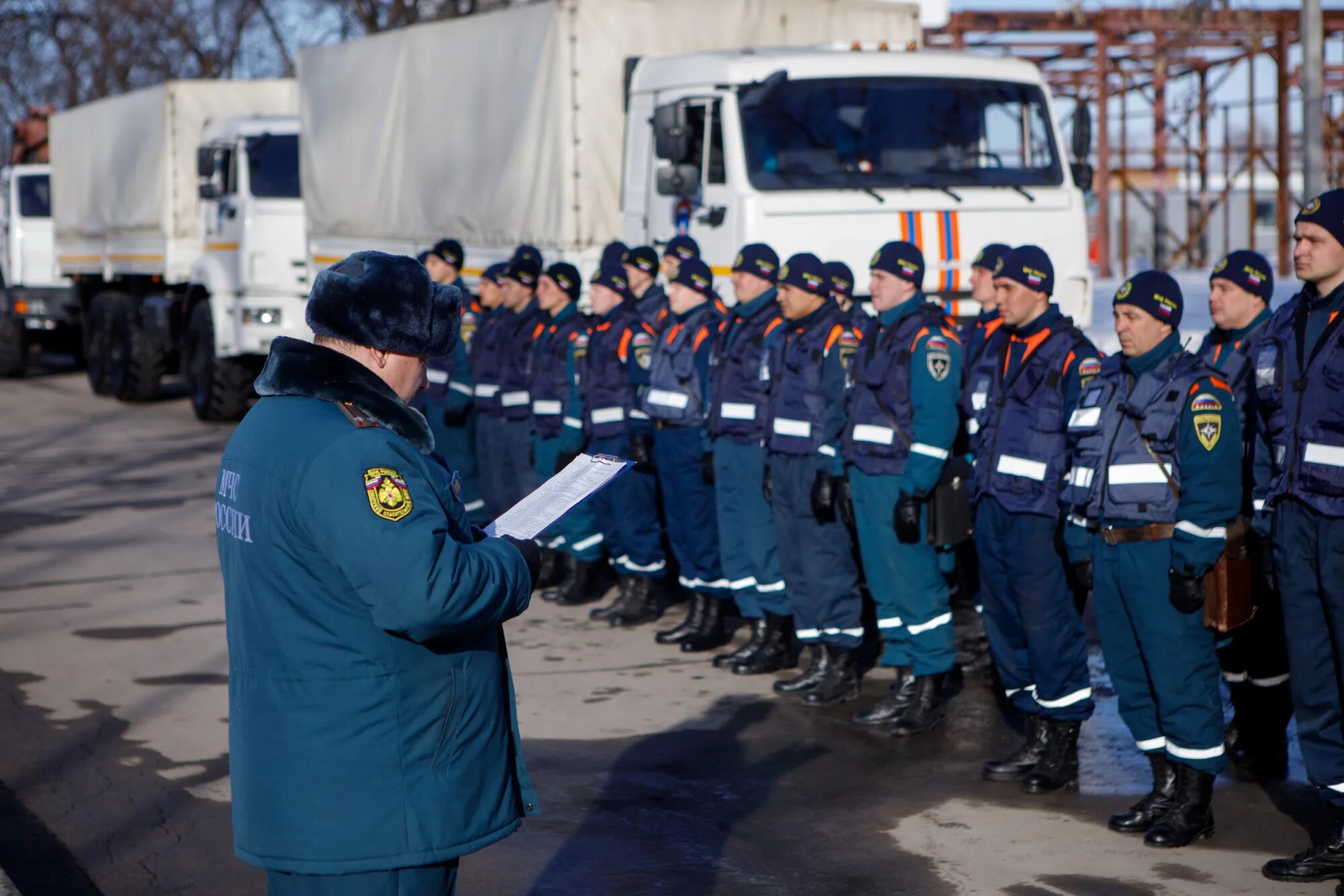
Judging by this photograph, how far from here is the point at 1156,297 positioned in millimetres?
5465

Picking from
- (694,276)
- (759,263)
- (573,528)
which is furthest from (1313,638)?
(573,528)

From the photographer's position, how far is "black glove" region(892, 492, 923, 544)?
21.7 ft

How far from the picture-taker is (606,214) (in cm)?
1130

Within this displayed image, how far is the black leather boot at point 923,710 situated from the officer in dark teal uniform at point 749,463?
1.09 m

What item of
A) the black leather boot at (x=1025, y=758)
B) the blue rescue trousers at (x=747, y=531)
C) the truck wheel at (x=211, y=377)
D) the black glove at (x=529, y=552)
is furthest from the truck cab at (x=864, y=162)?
the truck wheel at (x=211, y=377)

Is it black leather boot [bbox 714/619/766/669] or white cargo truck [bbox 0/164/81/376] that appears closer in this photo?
black leather boot [bbox 714/619/766/669]

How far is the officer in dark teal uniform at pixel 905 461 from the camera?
21.8ft

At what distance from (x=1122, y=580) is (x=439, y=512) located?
318 centimetres

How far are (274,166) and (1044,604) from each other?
12967 mm

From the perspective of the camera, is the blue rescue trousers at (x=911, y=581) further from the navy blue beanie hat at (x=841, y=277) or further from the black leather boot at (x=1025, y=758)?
the navy blue beanie hat at (x=841, y=277)

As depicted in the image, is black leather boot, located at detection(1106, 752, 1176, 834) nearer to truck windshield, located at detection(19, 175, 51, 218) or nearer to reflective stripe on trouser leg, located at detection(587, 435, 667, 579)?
reflective stripe on trouser leg, located at detection(587, 435, 667, 579)

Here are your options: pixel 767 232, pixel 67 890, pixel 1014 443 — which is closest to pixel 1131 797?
pixel 1014 443

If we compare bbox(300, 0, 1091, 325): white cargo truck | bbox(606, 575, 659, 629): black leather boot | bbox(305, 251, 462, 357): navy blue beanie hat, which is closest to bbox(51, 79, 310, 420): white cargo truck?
bbox(300, 0, 1091, 325): white cargo truck

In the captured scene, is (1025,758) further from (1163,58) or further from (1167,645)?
(1163,58)
